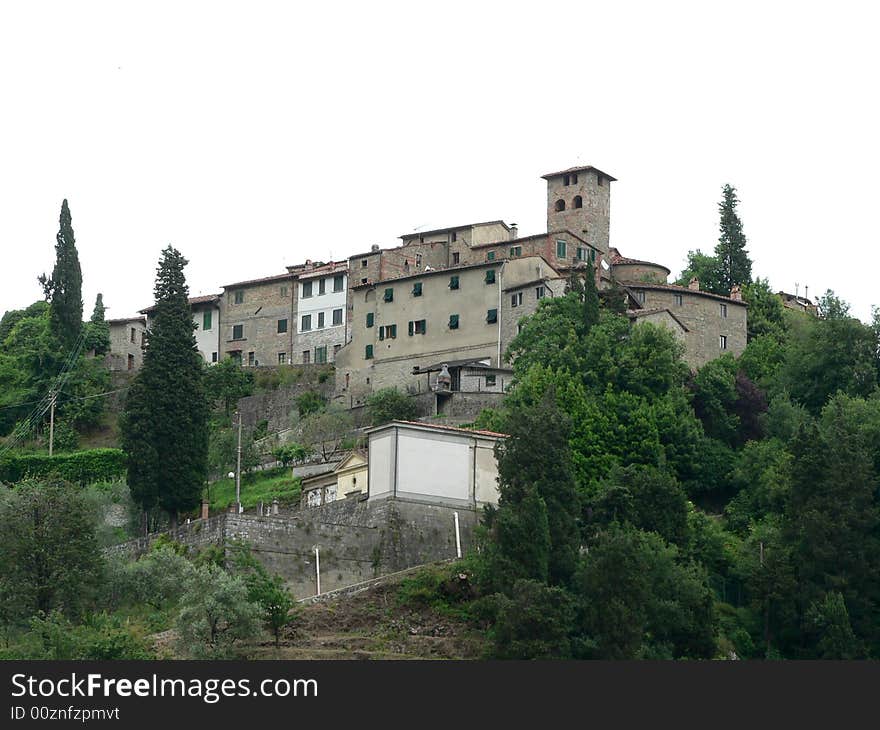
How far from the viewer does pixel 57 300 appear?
106 m

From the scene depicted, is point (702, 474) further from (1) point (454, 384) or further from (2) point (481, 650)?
(2) point (481, 650)

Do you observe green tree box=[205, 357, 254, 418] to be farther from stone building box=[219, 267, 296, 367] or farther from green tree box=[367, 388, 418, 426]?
green tree box=[367, 388, 418, 426]

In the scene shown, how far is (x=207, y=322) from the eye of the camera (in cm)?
11312

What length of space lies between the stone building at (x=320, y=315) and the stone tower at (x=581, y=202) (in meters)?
11.2

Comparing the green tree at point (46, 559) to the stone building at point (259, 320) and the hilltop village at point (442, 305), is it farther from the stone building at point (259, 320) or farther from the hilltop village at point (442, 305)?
the stone building at point (259, 320)

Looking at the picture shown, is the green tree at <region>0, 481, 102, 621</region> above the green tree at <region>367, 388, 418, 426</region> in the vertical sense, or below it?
below

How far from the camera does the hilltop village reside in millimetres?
96125

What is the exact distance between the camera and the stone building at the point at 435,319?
96.1 meters

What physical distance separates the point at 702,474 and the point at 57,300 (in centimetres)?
3786

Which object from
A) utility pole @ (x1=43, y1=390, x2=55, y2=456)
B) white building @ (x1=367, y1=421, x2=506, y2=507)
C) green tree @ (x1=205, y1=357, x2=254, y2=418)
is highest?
green tree @ (x1=205, y1=357, x2=254, y2=418)

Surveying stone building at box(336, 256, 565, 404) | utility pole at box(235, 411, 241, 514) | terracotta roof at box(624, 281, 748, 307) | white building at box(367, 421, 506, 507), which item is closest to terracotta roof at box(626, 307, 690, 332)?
terracotta roof at box(624, 281, 748, 307)

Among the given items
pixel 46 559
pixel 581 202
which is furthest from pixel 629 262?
pixel 46 559

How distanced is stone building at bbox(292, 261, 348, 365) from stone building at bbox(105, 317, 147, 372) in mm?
8128

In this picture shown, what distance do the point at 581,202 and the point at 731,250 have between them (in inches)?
389
